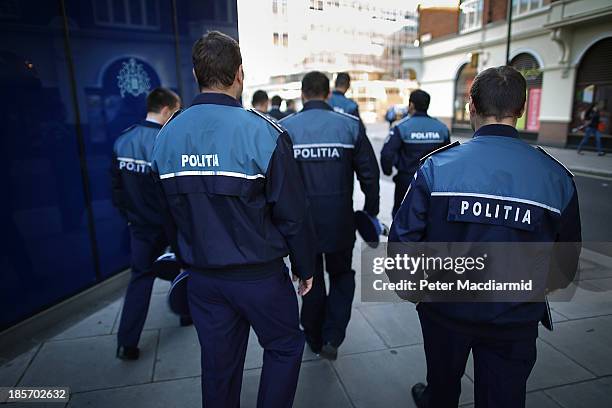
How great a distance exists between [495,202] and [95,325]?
3.34m

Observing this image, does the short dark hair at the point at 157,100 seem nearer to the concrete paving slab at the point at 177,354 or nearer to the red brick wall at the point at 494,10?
the concrete paving slab at the point at 177,354

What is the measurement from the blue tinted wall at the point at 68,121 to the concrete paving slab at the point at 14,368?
0.32 meters

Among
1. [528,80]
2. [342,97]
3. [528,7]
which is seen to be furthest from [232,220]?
[528,80]

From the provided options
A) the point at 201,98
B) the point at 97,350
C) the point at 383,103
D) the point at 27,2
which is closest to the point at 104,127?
the point at 27,2

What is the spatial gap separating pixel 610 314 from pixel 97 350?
417 centimetres

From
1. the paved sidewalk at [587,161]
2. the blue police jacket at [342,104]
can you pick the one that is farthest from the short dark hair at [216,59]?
the blue police jacket at [342,104]

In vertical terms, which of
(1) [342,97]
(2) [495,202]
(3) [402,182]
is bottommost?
(3) [402,182]

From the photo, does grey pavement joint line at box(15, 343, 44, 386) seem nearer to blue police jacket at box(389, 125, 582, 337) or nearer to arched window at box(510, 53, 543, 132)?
blue police jacket at box(389, 125, 582, 337)

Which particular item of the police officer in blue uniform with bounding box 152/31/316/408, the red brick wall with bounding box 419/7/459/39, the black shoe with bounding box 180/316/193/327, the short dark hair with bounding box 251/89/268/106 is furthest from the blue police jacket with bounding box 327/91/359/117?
the police officer in blue uniform with bounding box 152/31/316/408

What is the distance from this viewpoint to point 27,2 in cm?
326

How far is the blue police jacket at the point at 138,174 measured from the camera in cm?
295

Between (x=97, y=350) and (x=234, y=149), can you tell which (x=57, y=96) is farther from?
(x=234, y=149)

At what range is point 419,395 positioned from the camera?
2.42 metres

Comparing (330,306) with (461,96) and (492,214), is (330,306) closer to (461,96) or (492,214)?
(492,214)
